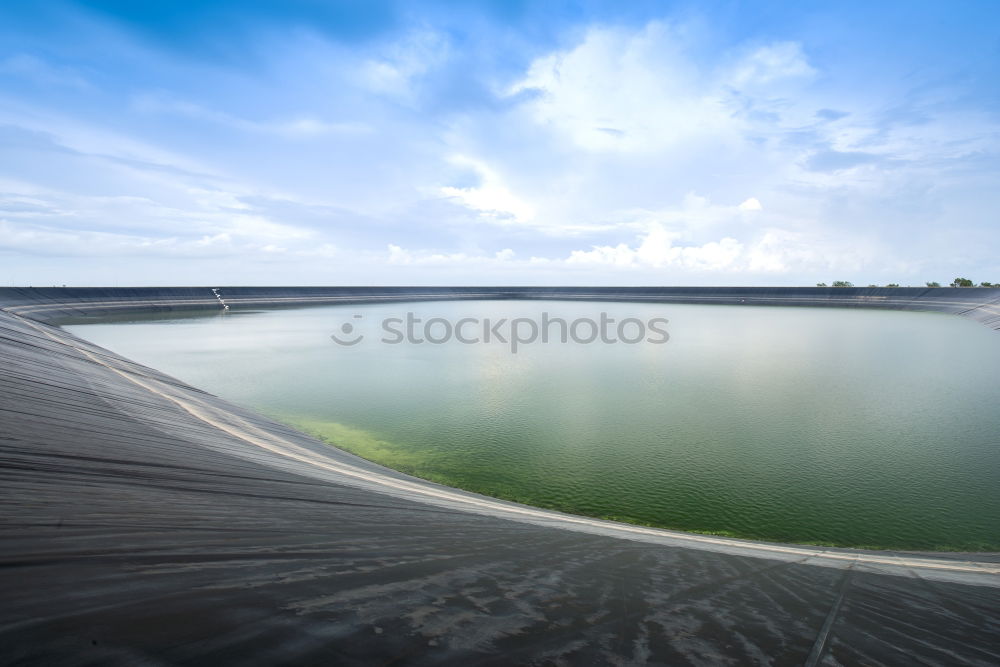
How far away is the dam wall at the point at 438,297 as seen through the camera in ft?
120

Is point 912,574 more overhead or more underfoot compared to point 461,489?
more overhead

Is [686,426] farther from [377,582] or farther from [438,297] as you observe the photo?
[438,297]

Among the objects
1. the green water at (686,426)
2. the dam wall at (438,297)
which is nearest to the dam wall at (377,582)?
the green water at (686,426)

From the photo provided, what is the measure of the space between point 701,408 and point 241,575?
11.0m

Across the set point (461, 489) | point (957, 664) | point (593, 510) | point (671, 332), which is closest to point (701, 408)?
point (593, 510)

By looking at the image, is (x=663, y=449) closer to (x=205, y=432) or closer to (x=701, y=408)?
(x=701, y=408)

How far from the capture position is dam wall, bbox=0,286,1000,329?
36.6 meters

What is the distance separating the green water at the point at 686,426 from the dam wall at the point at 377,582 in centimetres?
138

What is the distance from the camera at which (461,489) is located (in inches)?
264

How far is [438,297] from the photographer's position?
289ft

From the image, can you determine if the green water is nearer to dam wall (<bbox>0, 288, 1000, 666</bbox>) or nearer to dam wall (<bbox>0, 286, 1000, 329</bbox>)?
dam wall (<bbox>0, 288, 1000, 666</bbox>)

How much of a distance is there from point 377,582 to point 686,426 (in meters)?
8.72

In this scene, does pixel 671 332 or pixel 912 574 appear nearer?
pixel 912 574

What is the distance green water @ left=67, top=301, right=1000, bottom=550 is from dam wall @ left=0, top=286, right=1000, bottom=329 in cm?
2447
